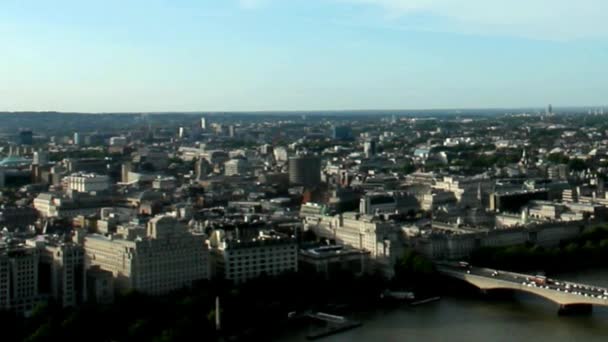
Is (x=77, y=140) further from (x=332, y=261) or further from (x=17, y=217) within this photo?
(x=332, y=261)

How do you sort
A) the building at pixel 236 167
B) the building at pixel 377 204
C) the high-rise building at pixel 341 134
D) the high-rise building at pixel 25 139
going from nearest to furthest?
the building at pixel 377 204 < the building at pixel 236 167 < the high-rise building at pixel 25 139 < the high-rise building at pixel 341 134

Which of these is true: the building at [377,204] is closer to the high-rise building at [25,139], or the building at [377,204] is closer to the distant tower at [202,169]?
the distant tower at [202,169]

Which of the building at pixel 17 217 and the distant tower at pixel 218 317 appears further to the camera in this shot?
the building at pixel 17 217

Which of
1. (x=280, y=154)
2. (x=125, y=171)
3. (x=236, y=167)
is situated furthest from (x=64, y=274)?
(x=280, y=154)

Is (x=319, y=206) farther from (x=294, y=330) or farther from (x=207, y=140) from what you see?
(x=207, y=140)

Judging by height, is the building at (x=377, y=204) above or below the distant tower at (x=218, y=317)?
above

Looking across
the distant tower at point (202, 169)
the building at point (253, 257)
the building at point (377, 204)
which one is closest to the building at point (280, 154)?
the distant tower at point (202, 169)
